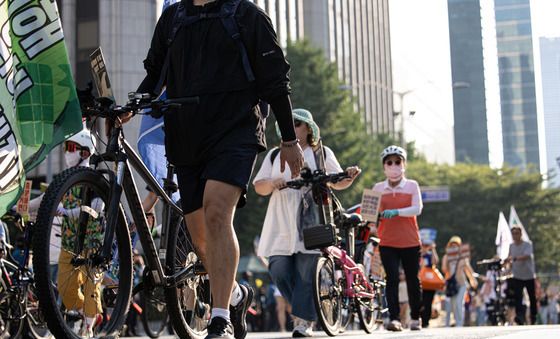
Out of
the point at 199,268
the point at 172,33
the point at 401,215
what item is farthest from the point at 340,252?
the point at 172,33

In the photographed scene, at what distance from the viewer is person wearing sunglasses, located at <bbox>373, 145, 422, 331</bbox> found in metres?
12.2

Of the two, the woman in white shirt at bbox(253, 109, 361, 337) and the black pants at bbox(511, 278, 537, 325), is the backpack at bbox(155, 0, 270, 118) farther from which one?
the black pants at bbox(511, 278, 537, 325)

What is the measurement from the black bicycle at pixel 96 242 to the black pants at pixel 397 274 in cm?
596

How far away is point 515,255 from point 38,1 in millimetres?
15705

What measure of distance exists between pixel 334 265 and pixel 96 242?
16.3ft

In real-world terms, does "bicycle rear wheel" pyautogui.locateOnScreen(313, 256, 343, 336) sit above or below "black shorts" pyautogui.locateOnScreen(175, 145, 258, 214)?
below

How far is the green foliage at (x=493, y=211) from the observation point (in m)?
62.2

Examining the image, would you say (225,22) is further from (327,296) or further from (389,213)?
(389,213)

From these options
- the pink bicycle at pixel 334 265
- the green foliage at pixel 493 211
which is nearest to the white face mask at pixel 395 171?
the pink bicycle at pixel 334 265

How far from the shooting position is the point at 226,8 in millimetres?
6156

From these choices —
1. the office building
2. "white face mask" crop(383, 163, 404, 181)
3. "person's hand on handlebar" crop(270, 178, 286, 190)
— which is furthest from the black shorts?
the office building

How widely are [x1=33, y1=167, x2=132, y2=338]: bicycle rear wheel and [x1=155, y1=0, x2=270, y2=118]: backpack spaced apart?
3.12 ft

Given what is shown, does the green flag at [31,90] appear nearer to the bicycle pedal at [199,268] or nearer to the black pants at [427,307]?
the bicycle pedal at [199,268]

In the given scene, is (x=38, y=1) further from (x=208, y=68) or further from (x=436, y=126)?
(x=436, y=126)
